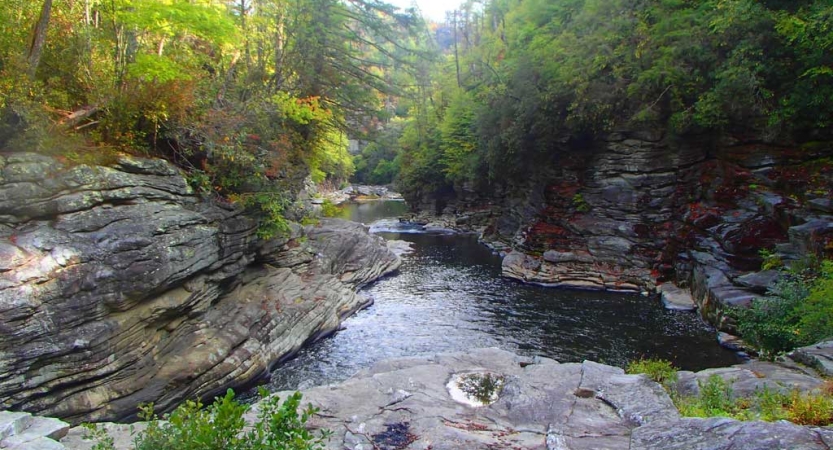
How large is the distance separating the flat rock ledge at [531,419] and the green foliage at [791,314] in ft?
19.8

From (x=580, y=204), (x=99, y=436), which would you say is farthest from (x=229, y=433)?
(x=580, y=204)

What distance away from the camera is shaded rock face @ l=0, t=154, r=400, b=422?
9.74 meters

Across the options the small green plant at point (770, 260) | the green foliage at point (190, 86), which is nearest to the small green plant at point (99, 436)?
the green foliage at point (190, 86)

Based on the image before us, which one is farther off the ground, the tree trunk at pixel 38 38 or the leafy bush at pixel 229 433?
the tree trunk at pixel 38 38

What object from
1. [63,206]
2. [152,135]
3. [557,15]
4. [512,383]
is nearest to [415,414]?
[512,383]

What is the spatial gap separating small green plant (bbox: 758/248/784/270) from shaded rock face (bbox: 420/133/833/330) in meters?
0.29

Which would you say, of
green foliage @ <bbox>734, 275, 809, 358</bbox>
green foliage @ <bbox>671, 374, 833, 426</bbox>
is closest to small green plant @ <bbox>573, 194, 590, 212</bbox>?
green foliage @ <bbox>734, 275, 809, 358</bbox>

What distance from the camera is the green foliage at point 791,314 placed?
1239 cm

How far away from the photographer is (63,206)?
1066 centimetres

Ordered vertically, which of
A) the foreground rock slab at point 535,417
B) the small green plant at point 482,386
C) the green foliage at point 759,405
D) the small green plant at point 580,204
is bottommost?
the small green plant at point 482,386

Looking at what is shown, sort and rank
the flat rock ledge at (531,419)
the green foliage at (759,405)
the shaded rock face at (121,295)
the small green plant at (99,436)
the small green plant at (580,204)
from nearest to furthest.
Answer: the small green plant at (99,436) → the flat rock ledge at (531,419) → the green foliage at (759,405) → the shaded rock face at (121,295) → the small green plant at (580,204)

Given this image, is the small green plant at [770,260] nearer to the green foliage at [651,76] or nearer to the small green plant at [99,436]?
the green foliage at [651,76]

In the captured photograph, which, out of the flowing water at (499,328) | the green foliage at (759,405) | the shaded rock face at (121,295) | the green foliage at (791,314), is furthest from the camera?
the flowing water at (499,328)

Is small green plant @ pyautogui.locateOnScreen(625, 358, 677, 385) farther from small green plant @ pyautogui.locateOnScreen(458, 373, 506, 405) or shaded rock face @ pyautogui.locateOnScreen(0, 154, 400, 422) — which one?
shaded rock face @ pyautogui.locateOnScreen(0, 154, 400, 422)
